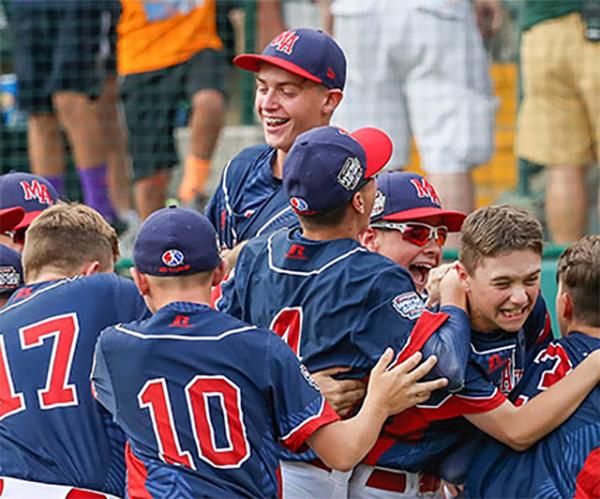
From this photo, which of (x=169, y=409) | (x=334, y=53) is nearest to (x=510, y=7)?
(x=334, y=53)

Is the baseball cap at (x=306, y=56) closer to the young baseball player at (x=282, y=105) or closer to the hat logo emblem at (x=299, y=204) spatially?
the young baseball player at (x=282, y=105)

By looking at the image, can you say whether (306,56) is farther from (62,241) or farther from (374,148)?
(62,241)

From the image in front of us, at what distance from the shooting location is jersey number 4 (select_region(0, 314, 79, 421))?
3.71 meters

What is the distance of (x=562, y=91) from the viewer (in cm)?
675

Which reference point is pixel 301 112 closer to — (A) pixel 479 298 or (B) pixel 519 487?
(A) pixel 479 298

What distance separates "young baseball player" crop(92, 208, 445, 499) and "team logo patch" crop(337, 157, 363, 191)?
0.41 m

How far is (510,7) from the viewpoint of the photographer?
7.42 m

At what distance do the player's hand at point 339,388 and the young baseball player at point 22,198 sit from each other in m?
1.39

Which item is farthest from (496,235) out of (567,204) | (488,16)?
(488,16)

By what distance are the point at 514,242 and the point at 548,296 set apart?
2577 millimetres

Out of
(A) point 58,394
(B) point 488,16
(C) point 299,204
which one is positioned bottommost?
(A) point 58,394

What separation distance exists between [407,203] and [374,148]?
0.27m

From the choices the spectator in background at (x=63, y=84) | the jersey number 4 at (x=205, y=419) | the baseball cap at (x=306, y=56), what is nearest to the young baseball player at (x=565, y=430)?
the jersey number 4 at (x=205, y=419)

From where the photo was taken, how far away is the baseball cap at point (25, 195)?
4.49m
